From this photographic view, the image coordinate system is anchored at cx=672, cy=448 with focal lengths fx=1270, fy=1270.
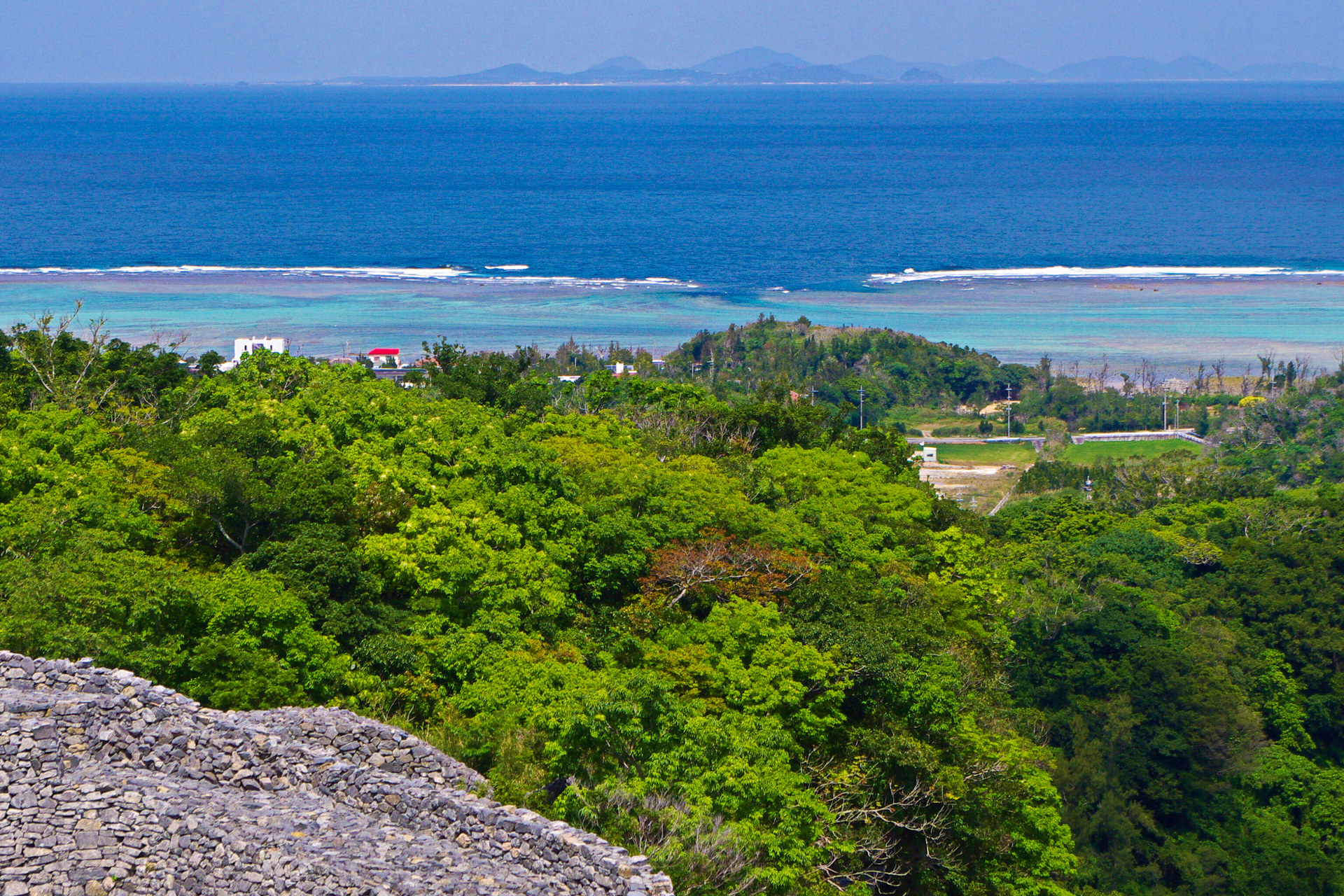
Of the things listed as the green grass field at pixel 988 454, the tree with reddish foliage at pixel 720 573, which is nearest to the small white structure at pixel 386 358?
the green grass field at pixel 988 454

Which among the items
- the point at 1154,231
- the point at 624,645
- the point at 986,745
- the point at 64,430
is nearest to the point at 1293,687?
the point at 986,745

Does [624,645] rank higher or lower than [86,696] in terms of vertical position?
lower

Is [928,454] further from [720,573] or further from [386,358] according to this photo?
[720,573]

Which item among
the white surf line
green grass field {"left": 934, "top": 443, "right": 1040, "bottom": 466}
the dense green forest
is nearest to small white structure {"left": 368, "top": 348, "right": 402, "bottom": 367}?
the dense green forest

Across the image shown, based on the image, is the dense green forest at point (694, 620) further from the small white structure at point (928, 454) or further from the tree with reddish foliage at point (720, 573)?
the small white structure at point (928, 454)

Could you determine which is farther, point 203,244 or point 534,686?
point 203,244

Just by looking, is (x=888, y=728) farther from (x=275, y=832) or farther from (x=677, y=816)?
(x=275, y=832)
